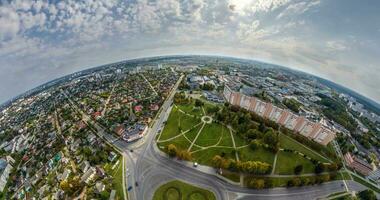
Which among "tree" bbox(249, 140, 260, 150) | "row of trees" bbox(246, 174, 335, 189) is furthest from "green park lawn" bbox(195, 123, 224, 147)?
"row of trees" bbox(246, 174, 335, 189)

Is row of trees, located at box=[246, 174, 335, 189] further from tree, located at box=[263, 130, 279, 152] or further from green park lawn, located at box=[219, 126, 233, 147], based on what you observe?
green park lawn, located at box=[219, 126, 233, 147]

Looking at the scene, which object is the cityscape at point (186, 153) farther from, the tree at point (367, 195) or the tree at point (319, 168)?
the tree at point (367, 195)

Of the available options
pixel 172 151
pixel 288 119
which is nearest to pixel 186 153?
pixel 172 151

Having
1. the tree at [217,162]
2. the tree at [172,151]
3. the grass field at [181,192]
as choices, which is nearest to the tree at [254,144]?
the tree at [217,162]

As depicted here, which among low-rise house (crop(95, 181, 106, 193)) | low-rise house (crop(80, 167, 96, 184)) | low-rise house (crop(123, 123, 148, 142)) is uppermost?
low-rise house (crop(123, 123, 148, 142))

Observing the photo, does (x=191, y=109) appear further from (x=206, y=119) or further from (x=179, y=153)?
(x=179, y=153)

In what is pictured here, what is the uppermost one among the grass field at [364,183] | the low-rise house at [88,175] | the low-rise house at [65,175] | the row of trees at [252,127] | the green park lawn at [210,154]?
the row of trees at [252,127]

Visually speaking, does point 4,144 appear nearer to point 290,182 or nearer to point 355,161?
point 290,182
